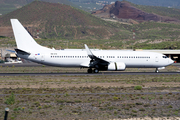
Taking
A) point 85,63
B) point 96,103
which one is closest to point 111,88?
point 96,103

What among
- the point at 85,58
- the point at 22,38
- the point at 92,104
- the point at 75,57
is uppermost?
the point at 22,38

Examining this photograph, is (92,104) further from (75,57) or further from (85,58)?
(85,58)

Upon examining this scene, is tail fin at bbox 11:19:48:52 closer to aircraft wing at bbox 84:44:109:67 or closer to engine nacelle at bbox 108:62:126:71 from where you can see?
aircraft wing at bbox 84:44:109:67

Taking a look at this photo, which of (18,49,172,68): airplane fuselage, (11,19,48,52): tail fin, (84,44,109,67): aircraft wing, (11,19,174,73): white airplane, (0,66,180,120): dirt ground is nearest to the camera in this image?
(0,66,180,120): dirt ground

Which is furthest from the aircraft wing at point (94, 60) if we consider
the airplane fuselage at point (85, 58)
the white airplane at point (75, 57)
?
the airplane fuselage at point (85, 58)

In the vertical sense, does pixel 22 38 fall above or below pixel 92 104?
above

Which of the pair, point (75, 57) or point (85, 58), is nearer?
point (75, 57)

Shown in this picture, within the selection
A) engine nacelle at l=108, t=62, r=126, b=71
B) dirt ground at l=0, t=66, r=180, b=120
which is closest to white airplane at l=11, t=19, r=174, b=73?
engine nacelle at l=108, t=62, r=126, b=71

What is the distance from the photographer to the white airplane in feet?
131

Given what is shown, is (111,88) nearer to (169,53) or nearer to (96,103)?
(96,103)

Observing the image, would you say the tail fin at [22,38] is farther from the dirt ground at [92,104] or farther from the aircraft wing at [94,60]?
the dirt ground at [92,104]

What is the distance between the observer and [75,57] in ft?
135

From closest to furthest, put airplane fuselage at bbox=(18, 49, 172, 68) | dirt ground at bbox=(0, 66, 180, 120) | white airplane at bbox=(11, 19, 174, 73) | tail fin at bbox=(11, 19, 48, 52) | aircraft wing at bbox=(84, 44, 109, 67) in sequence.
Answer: dirt ground at bbox=(0, 66, 180, 120) < aircraft wing at bbox=(84, 44, 109, 67) < white airplane at bbox=(11, 19, 174, 73) < tail fin at bbox=(11, 19, 48, 52) < airplane fuselage at bbox=(18, 49, 172, 68)

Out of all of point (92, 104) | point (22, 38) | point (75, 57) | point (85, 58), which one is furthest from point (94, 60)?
point (92, 104)
